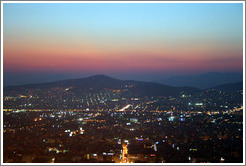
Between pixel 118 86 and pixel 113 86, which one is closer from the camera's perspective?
pixel 118 86

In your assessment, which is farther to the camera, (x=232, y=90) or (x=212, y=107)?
(x=232, y=90)

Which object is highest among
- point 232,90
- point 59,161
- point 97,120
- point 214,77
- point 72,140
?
point 214,77

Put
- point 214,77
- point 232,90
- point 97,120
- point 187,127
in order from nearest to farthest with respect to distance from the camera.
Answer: point 187,127
point 97,120
point 232,90
point 214,77

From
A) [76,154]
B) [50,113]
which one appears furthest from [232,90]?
[76,154]

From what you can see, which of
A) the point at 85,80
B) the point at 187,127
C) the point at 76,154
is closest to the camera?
the point at 76,154

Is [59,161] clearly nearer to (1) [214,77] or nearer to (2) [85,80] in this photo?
(2) [85,80]

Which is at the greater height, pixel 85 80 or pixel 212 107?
pixel 85 80
